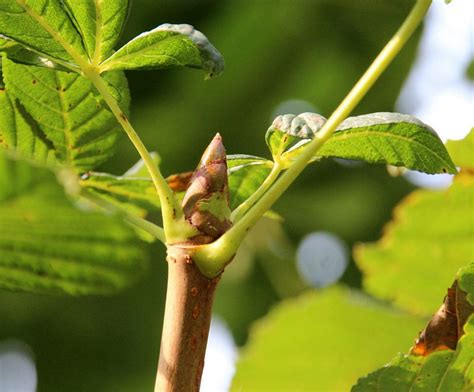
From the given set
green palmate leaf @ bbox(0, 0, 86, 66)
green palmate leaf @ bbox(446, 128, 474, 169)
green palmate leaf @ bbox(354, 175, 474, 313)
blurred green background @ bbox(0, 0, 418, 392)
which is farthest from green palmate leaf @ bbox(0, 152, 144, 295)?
blurred green background @ bbox(0, 0, 418, 392)

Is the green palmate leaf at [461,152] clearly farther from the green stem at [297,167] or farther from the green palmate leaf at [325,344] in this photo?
the green stem at [297,167]

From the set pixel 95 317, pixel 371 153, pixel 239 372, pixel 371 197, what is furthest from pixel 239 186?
pixel 371 197

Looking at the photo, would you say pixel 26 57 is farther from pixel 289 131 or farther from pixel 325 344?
pixel 325 344

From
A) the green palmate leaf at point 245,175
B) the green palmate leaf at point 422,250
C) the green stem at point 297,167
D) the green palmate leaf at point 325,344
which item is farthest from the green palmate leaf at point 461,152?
the green stem at point 297,167

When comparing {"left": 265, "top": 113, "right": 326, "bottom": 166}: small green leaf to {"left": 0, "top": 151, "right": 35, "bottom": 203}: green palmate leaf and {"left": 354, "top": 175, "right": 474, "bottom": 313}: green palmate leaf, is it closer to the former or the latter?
{"left": 0, "top": 151, "right": 35, "bottom": 203}: green palmate leaf

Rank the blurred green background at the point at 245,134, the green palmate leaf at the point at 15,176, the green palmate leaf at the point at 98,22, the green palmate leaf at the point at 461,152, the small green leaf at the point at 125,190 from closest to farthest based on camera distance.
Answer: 1. the green palmate leaf at the point at 15,176
2. the green palmate leaf at the point at 98,22
3. the small green leaf at the point at 125,190
4. the green palmate leaf at the point at 461,152
5. the blurred green background at the point at 245,134

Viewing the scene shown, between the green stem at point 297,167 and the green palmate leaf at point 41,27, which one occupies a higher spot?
the green palmate leaf at point 41,27
